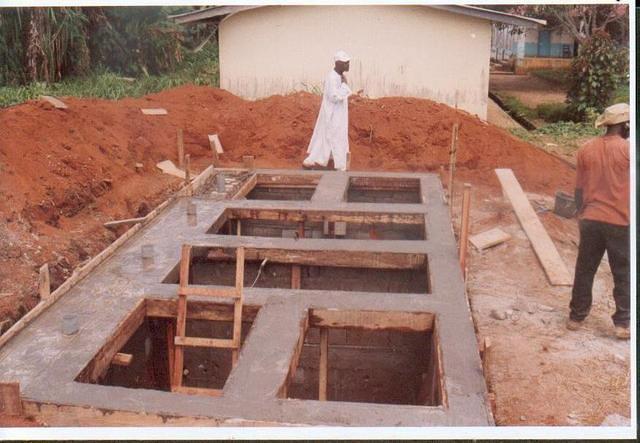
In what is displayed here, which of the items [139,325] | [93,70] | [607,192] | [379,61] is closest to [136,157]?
[93,70]

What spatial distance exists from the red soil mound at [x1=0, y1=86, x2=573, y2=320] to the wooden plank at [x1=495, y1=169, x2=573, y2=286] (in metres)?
1.21

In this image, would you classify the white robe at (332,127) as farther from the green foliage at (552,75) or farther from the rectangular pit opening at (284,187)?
the green foliage at (552,75)

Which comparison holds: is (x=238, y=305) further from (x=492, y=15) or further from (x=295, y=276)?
(x=492, y=15)

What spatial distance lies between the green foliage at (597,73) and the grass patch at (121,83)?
1048 centimetres

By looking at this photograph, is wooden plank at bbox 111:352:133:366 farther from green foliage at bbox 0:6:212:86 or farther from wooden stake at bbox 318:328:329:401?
green foliage at bbox 0:6:212:86

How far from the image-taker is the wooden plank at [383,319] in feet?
20.4

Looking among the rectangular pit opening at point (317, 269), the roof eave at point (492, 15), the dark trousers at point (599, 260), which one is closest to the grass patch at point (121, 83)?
the roof eave at point (492, 15)

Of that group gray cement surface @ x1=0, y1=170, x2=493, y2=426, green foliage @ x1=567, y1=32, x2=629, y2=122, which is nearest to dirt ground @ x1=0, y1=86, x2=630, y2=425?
gray cement surface @ x1=0, y1=170, x2=493, y2=426

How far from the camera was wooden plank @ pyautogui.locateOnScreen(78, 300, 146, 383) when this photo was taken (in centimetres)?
541

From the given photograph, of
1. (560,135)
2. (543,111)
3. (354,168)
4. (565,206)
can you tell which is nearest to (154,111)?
(354,168)

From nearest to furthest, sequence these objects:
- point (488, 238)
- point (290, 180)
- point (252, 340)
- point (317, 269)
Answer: point (252, 340) → point (317, 269) → point (488, 238) → point (290, 180)

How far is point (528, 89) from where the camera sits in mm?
25578

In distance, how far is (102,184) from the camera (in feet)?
39.9

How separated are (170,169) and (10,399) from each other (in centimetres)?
962
